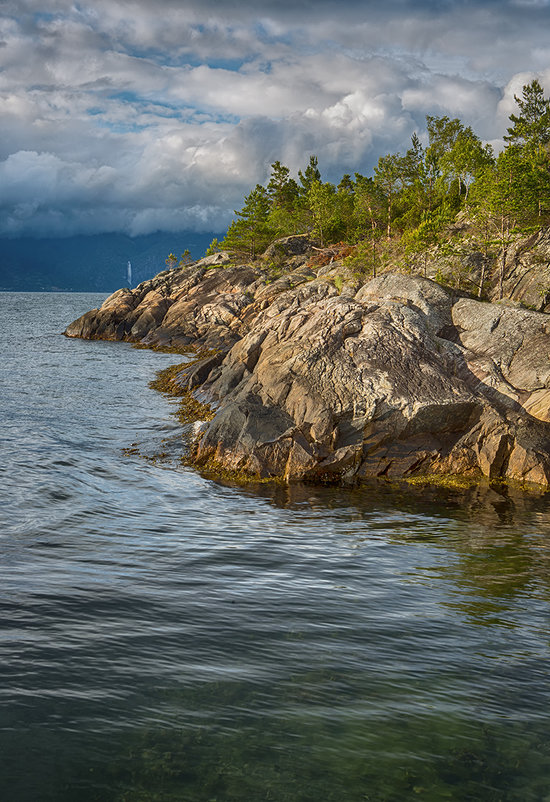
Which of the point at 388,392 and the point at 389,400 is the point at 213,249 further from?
the point at 389,400

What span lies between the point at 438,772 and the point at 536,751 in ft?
5.37

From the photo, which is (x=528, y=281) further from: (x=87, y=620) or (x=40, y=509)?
(x=87, y=620)

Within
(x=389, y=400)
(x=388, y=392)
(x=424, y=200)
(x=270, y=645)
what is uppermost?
(x=424, y=200)

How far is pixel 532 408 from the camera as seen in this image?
1075 inches

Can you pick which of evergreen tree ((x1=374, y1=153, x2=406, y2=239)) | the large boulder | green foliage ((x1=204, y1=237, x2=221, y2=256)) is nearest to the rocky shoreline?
the large boulder

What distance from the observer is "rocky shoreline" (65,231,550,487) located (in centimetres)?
2541

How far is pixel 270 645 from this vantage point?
11977 mm

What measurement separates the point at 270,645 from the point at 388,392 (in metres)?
16.1

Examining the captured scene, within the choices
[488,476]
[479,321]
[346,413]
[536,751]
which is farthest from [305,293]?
[536,751]

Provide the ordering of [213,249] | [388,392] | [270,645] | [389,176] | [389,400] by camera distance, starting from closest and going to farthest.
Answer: [270,645]
[389,400]
[388,392]
[389,176]
[213,249]

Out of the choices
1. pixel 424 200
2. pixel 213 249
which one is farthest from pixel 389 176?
pixel 213 249

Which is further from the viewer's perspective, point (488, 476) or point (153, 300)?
point (153, 300)

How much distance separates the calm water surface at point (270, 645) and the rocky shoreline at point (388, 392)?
245 centimetres

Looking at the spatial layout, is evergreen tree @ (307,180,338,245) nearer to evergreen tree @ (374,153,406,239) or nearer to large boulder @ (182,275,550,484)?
evergreen tree @ (374,153,406,239)
